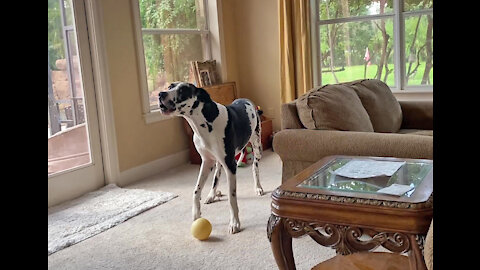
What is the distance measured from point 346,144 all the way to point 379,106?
A: 1.04 meters

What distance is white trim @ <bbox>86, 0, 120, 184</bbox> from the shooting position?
3.83 metres

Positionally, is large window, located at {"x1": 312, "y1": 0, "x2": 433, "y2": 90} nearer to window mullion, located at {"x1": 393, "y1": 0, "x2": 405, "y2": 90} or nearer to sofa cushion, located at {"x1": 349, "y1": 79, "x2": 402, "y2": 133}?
window mullion, located at {"x1": 393, "y1": 0, "x2": 405, "y2": 90}

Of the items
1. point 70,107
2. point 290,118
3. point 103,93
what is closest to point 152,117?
point 103,93

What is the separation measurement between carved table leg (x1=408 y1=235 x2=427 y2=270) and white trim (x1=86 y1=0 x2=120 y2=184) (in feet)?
9.98

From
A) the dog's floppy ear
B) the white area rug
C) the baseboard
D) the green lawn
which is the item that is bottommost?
the white area rug

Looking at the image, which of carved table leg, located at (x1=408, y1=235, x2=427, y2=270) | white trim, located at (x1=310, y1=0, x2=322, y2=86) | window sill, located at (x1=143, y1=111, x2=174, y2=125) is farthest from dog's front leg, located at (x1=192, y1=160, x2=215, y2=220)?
white trim, located at (x1=310, y1=0, x2=322, y2=86)

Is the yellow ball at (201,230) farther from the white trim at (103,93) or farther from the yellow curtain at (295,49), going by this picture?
the yellow curtain at (295,49)

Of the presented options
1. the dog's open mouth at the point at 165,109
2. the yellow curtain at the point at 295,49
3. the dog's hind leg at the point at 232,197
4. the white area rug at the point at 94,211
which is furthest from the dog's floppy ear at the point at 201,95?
the yellow curtain at the point at 295,49

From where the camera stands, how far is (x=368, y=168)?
76.2 inches

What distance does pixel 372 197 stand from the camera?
1.57 m

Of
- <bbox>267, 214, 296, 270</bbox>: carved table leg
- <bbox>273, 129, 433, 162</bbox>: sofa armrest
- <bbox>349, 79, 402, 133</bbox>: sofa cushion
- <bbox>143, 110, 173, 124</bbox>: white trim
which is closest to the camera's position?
<bbox>267, 214, 296, 270</bbox>: carved table leg

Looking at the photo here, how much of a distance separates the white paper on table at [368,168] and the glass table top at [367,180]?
0.02 meters

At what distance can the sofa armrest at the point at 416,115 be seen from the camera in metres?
3.65

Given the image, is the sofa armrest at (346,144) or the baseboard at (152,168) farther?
the baseboard at (152,168)
